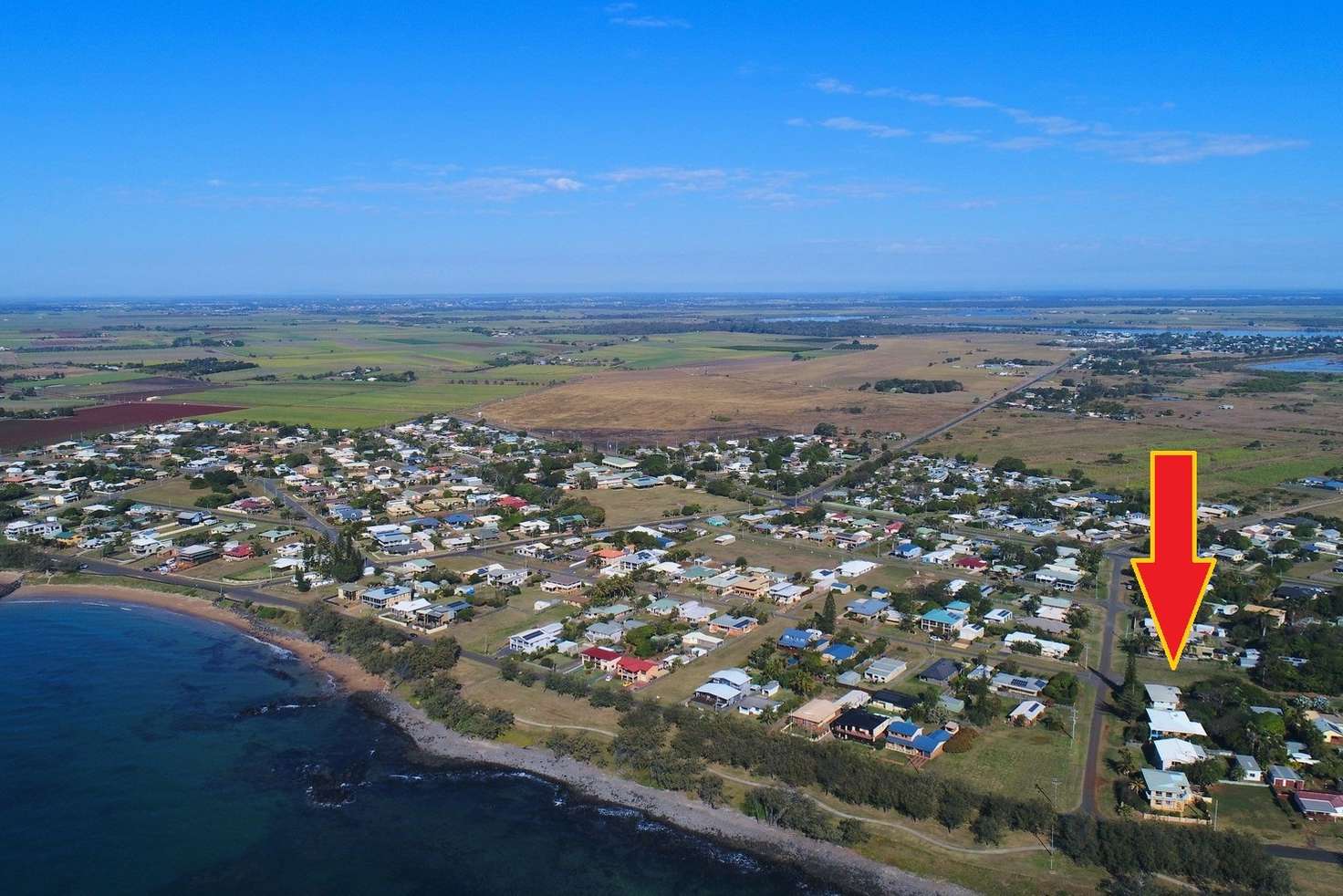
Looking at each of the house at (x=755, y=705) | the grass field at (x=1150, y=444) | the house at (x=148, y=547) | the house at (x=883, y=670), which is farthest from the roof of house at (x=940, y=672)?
the house at (x=148, y=547)

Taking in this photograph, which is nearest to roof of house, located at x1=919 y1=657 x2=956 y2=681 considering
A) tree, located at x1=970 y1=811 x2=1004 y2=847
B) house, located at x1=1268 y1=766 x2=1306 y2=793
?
tree, located at x1=970 y1=811 x2=1004 y2=847

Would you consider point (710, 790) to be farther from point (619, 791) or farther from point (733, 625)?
point (733, 625)

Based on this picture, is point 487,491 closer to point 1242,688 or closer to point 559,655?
point 559,655

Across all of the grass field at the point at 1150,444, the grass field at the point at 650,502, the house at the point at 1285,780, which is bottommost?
the house at the point at 1285,780

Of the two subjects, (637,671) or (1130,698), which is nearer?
(1130,698)

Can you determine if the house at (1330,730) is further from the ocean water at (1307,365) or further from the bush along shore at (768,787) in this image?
the ocean water at (1307,365)

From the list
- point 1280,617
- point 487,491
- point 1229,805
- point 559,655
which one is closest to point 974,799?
point 1229,805

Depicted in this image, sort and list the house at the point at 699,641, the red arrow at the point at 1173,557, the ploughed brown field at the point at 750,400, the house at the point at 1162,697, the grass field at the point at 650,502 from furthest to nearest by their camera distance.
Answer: the ploughed brown field at the point at 750,400 → the grass field at the point at 650,502 → the house at the point at 699,641 → the house at the point at 1162,697 → the red arrow at the point at 1173,557

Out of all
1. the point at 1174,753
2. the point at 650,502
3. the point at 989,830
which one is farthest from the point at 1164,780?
the point at 650,502
